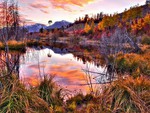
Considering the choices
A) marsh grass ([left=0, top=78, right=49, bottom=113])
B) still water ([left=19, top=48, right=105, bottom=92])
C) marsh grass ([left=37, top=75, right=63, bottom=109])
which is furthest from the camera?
still water ([left=19, top=48, right=105, bottom=92])

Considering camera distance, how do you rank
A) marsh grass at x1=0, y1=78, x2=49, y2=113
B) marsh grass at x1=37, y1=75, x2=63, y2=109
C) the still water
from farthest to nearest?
the still water, marsh grass at x1=37, y1=75, x2=63, y2=109, marsh grass at x1=0, y1=78, x2=49, y2=113

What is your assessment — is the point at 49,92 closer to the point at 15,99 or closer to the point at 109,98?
the point at 15,99

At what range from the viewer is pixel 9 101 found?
5215mm

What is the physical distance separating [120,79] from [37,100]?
81.9 inches

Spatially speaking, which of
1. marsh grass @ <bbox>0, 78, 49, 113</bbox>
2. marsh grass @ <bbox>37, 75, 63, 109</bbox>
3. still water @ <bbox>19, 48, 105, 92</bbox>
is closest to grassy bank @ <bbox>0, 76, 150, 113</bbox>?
marsh grass @ <bbox>0, 78, 49, 113</bbox>

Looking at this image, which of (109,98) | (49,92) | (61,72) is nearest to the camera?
(109,98)

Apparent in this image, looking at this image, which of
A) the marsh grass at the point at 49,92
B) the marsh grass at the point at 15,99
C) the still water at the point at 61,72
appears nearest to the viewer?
the marsh grass at the point at 15,99

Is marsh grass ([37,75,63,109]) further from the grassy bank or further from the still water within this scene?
the grassy bank

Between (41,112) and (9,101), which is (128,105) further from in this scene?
(9,101)

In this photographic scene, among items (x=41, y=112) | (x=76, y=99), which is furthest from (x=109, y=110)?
(x=76, y=99)

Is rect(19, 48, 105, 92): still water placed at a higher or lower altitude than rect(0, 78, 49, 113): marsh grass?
lower

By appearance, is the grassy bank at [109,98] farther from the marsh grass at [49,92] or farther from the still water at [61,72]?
the marsh grass at [49,92]

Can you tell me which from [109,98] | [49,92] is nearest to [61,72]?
[49,92]

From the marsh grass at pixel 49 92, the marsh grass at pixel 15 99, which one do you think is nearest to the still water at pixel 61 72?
the marsh grass at pixel 49 92
